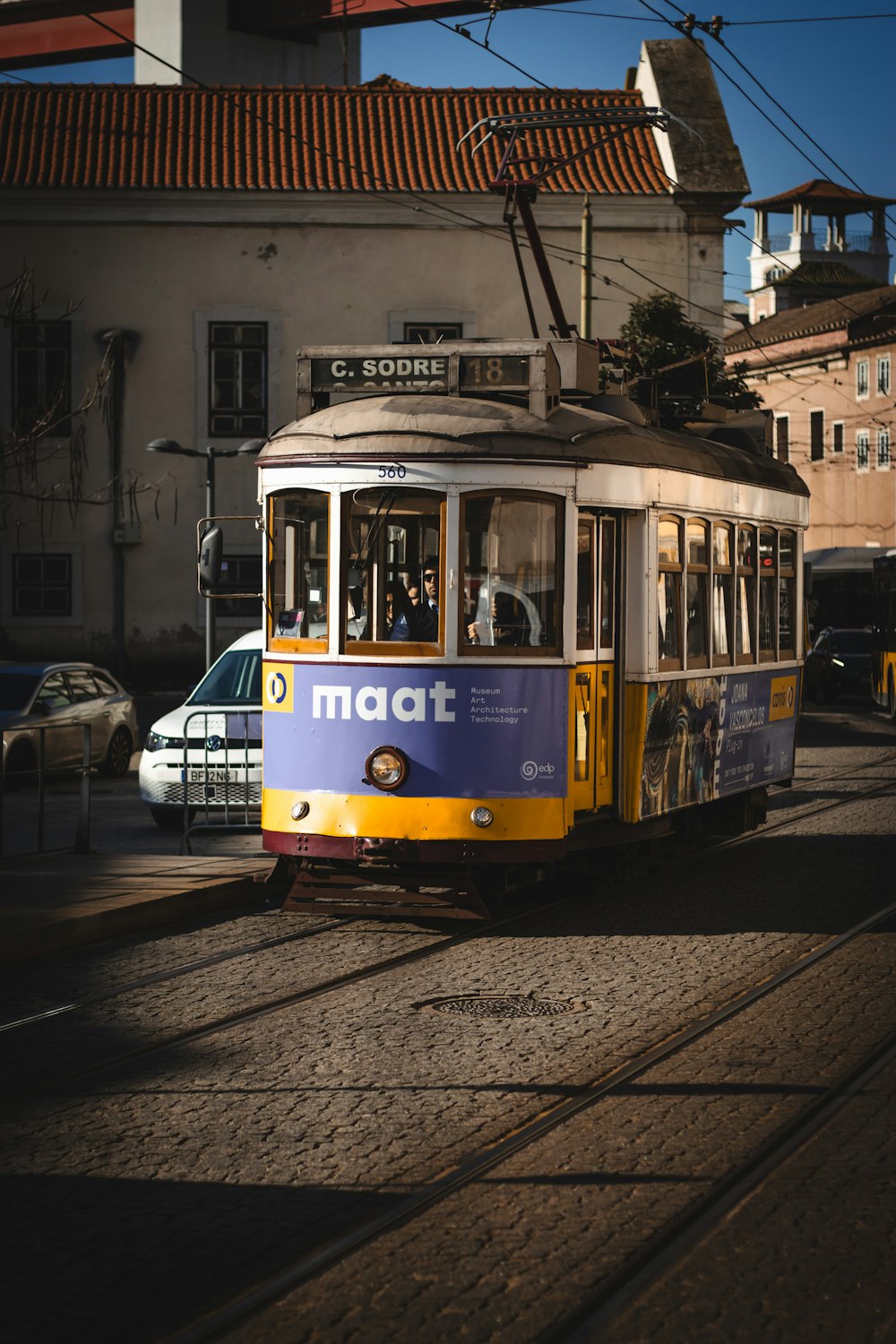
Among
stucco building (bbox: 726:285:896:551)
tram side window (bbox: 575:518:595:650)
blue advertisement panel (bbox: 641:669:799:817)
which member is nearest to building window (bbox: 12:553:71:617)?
blue advertisement panel (bbox: 641:669:799:817)

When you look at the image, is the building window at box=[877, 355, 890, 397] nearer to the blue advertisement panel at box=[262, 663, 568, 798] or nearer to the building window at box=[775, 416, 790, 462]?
the building window at box=[775, 416, 790, 462]

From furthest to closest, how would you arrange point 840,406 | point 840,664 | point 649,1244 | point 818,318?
point 818,318, point 840,406, point 840,664, point 649,1244

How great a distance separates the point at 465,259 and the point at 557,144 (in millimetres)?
2783

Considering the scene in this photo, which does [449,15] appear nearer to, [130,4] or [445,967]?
[130,4]

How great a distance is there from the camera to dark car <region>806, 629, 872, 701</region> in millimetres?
37656

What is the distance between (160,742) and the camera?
15594mm

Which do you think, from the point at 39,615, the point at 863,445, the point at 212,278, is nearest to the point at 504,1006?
the point at 39,615

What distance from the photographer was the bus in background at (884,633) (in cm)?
3034

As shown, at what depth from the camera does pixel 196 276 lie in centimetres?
3528

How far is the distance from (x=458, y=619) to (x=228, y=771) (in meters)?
4.84

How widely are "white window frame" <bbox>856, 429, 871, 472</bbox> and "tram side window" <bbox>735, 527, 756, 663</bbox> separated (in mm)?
49951

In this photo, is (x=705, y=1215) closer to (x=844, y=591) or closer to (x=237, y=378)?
(x=237, y=378)

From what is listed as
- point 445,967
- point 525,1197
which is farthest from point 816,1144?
point 445,967

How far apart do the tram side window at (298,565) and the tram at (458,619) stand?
1 cm
